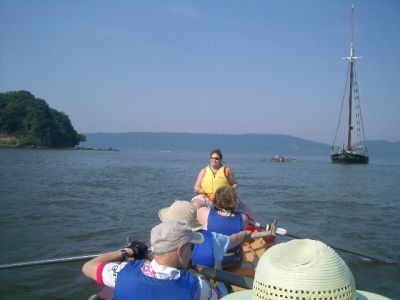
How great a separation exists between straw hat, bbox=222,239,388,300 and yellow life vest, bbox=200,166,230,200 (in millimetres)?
7038

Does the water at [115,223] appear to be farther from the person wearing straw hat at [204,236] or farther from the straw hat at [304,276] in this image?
the straw hat at [304,276]

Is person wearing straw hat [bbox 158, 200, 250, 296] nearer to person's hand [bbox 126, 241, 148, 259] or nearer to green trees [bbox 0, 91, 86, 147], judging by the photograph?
person's hand [bbox 126, 241, 148, 259]

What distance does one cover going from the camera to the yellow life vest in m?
8.92

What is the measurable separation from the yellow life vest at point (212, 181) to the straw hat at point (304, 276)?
7038 mm

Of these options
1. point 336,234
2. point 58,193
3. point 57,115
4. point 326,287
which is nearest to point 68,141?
point 57,115

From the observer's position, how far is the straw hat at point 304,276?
1.67 metres

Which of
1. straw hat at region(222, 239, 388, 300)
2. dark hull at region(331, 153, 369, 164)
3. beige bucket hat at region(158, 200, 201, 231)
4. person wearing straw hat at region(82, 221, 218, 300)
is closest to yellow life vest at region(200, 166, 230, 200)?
beige bucket hat at region(158, 200, 201, 231)

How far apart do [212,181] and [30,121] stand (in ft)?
340

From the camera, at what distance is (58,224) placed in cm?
1094

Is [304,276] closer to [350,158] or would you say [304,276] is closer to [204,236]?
[204,236]

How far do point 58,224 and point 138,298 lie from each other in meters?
8.98

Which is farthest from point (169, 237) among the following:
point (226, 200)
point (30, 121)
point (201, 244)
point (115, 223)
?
point (30, 121)

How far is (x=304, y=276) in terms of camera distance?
66.1 inches

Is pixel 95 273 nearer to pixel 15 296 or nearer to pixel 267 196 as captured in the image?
pixel 15 296
